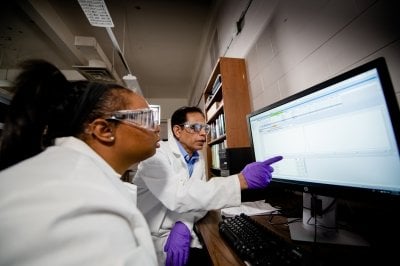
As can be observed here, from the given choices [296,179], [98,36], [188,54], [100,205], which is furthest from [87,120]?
[188,54]

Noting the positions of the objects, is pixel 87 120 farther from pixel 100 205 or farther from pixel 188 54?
pixel 188 54

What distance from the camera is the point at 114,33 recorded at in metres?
2.98

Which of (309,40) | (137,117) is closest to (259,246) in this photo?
(137,117)

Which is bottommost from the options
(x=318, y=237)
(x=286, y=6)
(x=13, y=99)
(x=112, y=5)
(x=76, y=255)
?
(x=318, y=237)

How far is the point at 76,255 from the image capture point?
330 millimetres

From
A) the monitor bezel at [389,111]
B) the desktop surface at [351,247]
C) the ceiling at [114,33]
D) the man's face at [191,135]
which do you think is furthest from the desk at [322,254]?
the ceiling at [114,33]

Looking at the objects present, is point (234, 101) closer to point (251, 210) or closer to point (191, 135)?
point (191, 135)

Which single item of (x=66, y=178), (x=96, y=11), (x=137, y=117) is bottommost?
(x=66, y=178)

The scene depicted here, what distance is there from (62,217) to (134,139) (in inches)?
16.8

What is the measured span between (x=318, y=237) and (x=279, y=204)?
0.46 metres

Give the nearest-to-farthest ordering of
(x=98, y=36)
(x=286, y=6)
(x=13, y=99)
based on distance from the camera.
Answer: (x=13, y=99), (x=286, y=6), (x=98, y=36)

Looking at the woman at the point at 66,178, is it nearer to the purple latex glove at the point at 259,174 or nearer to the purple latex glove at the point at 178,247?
the purple latex glove at the point at 178,247

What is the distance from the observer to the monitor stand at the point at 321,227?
614 millimetres

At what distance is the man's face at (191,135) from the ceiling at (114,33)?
1792 mm
